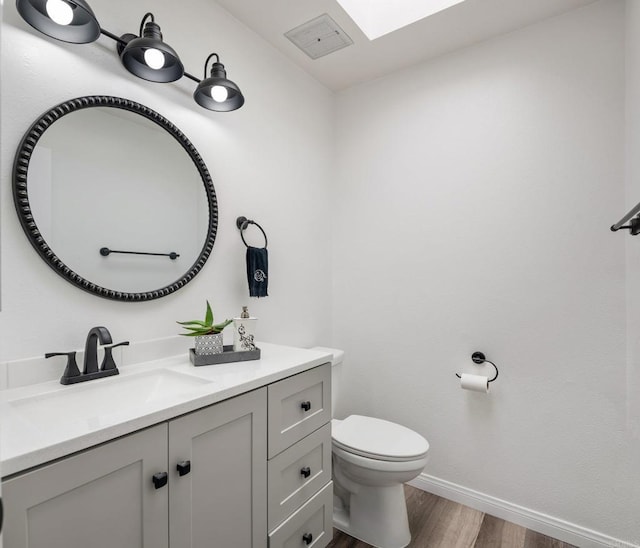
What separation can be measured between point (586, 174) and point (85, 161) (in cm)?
213

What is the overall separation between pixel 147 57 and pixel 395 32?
50.7 inches

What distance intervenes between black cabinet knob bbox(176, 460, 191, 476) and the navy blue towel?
91cm

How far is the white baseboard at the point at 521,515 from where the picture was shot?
1.76 m

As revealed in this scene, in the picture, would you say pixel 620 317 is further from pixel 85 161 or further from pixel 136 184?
pixel 85 161

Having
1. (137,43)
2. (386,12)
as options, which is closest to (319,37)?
(386,12)

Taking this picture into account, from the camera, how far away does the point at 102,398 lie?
119cm

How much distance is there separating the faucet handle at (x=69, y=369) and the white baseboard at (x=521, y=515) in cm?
190

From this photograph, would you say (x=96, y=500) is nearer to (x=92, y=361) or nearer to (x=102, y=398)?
(x=102, y=398)

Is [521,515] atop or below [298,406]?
below

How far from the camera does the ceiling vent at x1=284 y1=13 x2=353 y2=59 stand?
6.34 ft

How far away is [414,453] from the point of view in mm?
1713

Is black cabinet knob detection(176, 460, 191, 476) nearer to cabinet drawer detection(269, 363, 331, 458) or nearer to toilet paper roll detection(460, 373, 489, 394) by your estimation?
cabinet drawer detection(269, 363, 331, 458)

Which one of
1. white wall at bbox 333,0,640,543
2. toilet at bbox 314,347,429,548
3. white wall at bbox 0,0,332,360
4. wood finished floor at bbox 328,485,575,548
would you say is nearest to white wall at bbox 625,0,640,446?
white wall at bbox 333,0,640,543

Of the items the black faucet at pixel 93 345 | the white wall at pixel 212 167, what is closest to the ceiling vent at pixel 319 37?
the white wall at pixel 212 167
